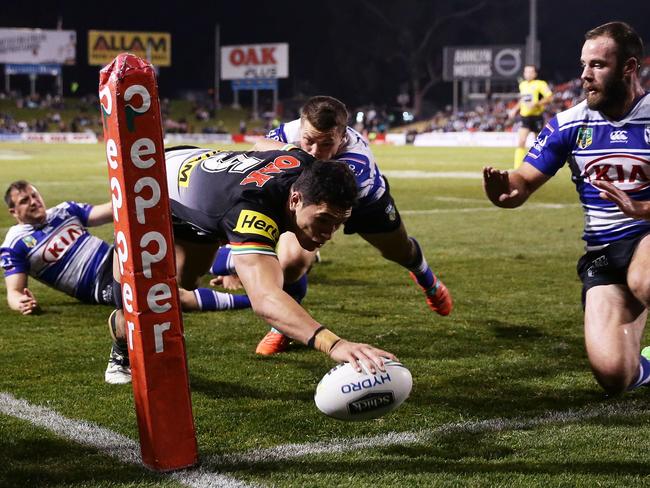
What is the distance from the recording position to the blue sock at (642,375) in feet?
16.9

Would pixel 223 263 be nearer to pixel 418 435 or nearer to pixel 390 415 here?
pixel 390 415

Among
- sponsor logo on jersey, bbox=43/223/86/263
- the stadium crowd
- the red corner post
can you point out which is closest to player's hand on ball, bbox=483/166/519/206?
the red corner post

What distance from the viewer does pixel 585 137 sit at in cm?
529

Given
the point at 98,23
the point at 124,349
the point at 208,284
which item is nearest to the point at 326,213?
the point at 124,349

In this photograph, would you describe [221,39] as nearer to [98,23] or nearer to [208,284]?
[98,23]

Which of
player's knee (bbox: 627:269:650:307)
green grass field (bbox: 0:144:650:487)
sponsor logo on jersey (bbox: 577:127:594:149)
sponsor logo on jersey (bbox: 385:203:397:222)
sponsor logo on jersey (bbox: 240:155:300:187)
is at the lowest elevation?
green grass field (bbox: 0:144:650:487)

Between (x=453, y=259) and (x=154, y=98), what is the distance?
7170 millimetres

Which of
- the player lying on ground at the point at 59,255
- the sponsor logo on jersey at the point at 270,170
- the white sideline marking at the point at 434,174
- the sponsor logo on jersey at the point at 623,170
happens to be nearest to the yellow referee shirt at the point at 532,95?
the white sideline marking at the point at 434,174

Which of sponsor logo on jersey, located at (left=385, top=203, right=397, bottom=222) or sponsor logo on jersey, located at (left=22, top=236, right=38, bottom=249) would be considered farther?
sponsor logo on jersey, located at (left=22, top=236, right=38, bottom=249)

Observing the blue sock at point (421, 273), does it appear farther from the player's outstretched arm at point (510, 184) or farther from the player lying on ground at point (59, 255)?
the player's outstretched arm at point (510, 184)

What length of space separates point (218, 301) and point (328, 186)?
364 cm

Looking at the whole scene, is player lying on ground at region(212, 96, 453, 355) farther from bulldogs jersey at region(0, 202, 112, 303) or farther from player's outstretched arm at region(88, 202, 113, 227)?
bulldogs jersey at region(0, 202, 112, 303)

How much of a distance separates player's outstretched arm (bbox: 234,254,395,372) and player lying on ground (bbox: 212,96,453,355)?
1.81 metres

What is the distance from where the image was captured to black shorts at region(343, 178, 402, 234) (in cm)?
664
